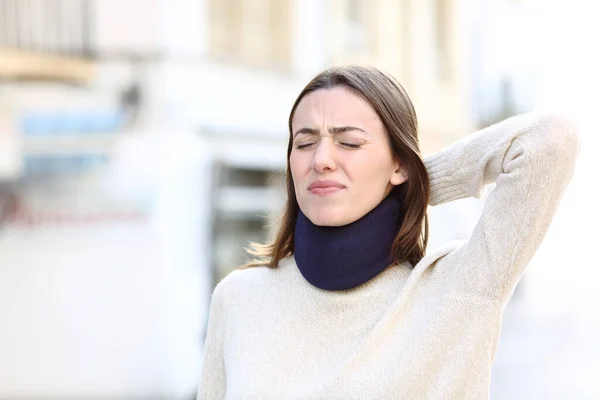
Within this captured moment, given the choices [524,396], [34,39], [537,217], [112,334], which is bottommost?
[524,396]

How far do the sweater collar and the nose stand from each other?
161mm

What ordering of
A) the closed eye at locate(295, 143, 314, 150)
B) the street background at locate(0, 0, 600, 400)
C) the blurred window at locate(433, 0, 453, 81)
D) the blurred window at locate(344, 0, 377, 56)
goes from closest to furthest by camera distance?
the closed eye at locate(295, 143, 314, 150), the street background at locate(0, 0, 600, 400), the blurred window at locate(344, 0, 377, 56), the blurred window at locate(433, 0, 453, 81)

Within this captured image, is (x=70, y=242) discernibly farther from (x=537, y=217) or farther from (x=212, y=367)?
(x=537, y=217)

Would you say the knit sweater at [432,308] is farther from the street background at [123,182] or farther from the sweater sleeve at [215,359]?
the street background at [123,182]

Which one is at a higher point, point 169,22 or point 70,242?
point 169,22

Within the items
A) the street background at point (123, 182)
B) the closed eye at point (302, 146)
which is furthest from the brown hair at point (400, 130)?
the street background at point (123, 182)

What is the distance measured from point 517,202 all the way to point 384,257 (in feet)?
1.33

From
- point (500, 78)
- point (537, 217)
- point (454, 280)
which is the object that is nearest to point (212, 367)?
point (454, 280)

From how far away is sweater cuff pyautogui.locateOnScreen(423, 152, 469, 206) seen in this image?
108 inches

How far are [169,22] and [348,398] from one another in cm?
840

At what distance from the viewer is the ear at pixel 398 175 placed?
2.75 metres

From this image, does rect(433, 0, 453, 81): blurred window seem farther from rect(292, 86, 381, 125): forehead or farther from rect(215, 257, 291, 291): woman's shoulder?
rect(292, 86, 381, 125): forehead

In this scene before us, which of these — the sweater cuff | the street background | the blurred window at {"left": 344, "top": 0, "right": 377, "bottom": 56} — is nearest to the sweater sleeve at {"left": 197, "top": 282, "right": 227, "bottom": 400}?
the sweater cuff

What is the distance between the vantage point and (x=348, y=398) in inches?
99.9
